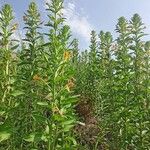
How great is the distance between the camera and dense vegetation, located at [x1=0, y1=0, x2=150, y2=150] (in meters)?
9.28

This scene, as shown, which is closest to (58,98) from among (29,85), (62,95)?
(62,95)

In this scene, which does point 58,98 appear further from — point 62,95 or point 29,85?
point 29,85

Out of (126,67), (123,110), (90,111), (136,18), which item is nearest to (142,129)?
(123,110)

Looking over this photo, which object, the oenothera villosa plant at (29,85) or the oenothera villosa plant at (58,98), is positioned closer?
the oenothera villosa plant at (58,98)

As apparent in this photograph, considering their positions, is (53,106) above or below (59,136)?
above

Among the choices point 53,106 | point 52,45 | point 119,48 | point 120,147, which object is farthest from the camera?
A: point 119,48

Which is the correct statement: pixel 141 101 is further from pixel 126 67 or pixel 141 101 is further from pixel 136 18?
pixel 136 18

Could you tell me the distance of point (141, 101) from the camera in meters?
13.5

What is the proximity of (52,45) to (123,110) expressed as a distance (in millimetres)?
4441

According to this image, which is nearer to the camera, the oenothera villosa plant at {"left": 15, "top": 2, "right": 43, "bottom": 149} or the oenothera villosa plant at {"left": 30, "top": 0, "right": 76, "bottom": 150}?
the oenothera villosa plant at {"left": 30, "top": 0, "right": 76, "bottom": 150}

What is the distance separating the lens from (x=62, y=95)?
30.3 ft

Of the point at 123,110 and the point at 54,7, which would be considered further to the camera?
the point at 123,110

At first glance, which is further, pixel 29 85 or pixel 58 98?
pixel 29 85

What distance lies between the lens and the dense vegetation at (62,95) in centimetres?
928
